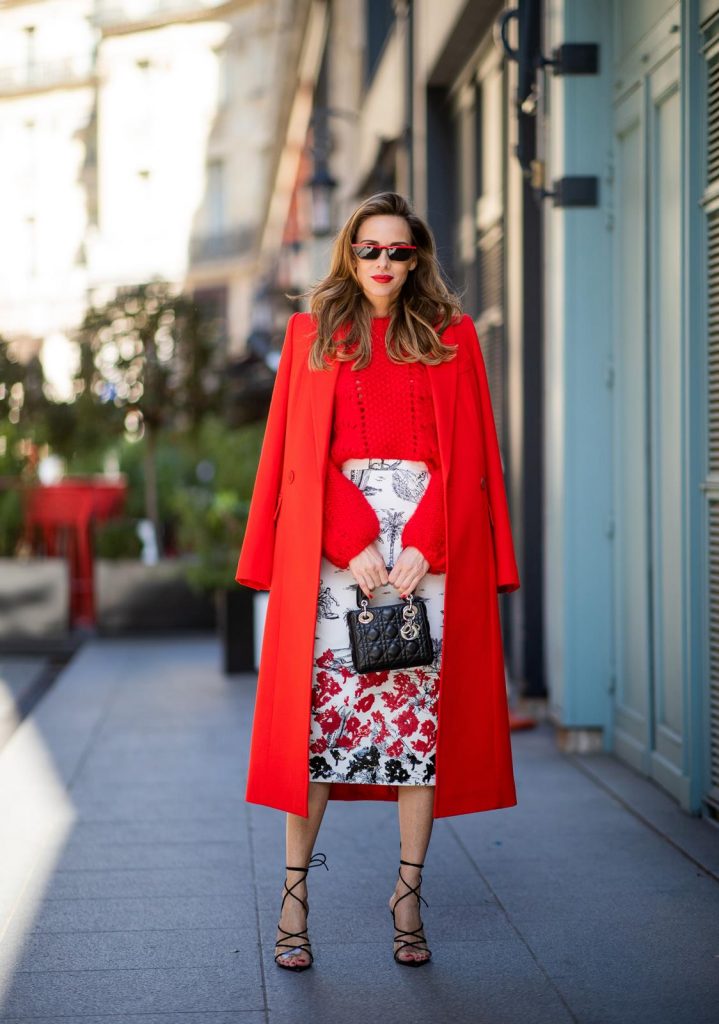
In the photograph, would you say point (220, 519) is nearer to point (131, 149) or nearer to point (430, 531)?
point (430, 531)

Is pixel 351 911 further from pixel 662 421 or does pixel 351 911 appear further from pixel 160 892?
pixel 662 421

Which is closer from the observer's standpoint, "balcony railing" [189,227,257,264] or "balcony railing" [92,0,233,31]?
"balcony railing" [189,227,257,264]

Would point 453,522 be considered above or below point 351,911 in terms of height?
above

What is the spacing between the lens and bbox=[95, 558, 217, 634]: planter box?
10.6 meters

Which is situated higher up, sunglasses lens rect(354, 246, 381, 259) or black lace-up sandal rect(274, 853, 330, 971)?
sunglasses lens rect(354, 246, 381, 259)

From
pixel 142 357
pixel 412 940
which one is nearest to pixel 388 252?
pixel 412 940

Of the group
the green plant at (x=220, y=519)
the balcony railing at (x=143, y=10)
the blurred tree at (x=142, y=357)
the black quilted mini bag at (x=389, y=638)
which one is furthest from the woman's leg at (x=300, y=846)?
the balcony railing at (x=143, y=10)

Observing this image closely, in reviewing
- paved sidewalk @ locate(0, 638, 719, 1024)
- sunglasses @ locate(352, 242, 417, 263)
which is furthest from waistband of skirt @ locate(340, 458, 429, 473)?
paved sidewalk @ locate(0, 638, 719, 1024)

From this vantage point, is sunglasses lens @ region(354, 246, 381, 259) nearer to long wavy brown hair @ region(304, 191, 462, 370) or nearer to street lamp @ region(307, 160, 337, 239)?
long wavy brown hair @ region(304, 191, 462, 370)

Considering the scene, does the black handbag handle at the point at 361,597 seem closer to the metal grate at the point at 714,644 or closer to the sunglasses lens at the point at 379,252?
the sunglasses lens at the point at 379,252

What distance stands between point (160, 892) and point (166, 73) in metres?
45.7

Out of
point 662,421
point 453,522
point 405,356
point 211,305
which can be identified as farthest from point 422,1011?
point 211,305

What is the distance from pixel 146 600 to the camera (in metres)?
10.7

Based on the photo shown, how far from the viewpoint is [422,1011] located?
313 centimetres
